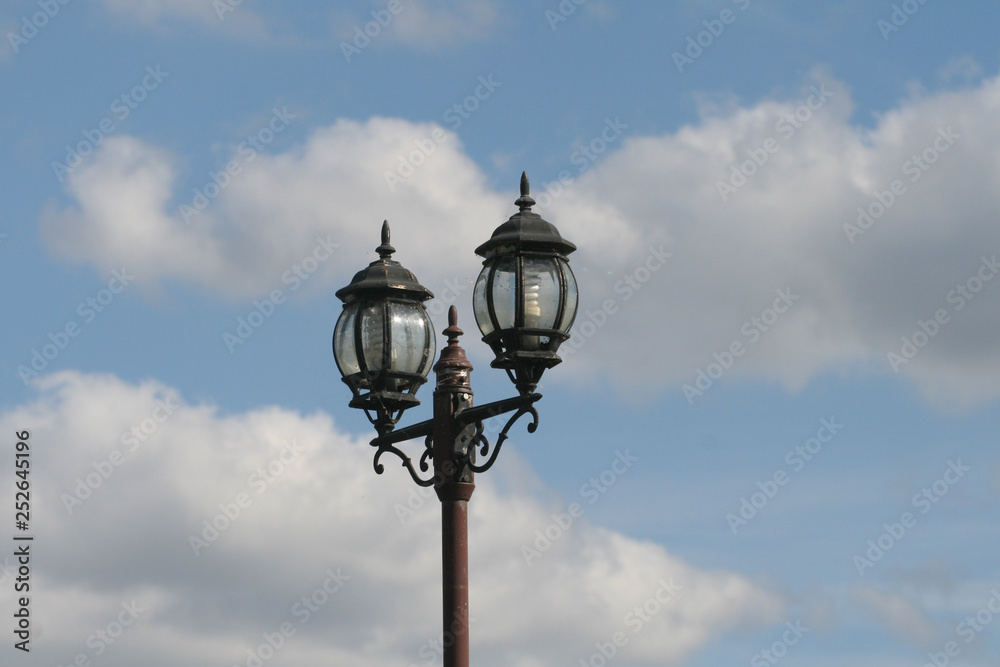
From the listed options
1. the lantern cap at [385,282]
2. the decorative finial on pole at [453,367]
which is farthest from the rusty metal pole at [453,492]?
the lantern cap at [385,282]

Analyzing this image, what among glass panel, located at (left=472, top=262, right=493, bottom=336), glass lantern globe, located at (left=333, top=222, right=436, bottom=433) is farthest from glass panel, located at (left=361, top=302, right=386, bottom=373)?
glass panel, located at (left=472, top=262, right=493, bottom=336)

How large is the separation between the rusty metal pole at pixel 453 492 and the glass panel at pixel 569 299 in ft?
3.06

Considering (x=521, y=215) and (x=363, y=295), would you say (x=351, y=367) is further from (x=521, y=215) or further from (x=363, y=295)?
(x=521, y=215)

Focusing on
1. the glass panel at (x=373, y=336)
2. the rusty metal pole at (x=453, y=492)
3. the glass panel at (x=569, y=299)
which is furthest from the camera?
the glass panel at (x=373, y=336)

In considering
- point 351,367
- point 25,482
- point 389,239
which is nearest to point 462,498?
point 351,367

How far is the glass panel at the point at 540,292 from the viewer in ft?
36.1

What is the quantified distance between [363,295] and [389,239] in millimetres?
691

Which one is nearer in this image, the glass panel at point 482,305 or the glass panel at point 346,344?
the glass panel at point 482,305

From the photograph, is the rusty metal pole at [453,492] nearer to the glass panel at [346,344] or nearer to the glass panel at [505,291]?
the glass panel at [346,344]

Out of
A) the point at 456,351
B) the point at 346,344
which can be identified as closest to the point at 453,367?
the point at 456,351

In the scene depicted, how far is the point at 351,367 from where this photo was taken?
39.3ft

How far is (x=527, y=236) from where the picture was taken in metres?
11.1

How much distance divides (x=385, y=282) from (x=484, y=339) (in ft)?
3.92

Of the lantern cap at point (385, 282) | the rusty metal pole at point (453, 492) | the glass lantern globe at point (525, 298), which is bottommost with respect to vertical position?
the rusty metal pole at point (453, 492)
